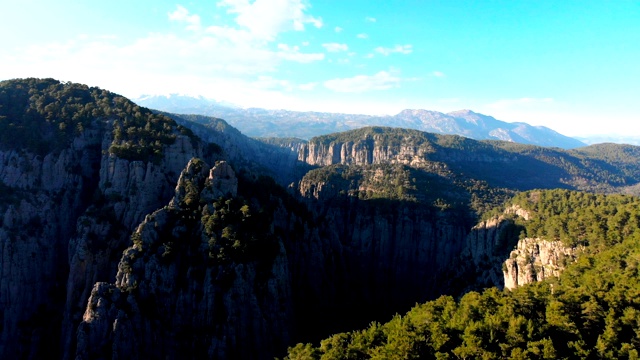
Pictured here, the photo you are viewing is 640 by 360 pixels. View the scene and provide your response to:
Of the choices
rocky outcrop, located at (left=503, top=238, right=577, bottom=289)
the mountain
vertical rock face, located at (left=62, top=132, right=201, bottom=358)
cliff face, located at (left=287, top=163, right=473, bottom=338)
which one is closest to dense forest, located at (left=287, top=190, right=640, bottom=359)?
the mountain

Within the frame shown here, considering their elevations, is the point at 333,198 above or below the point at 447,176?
below

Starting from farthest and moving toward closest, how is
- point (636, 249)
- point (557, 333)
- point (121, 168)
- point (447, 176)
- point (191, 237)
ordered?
point (447, 176), point (121, 168), point (191, 237), point (636, 249), point (557, 333)

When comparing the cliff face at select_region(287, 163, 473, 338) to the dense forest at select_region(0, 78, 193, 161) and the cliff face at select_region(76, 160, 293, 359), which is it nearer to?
the cliff face at select_region(76, 160, 293, 359)

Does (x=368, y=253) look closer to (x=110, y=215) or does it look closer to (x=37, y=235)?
(x=110, y=215)

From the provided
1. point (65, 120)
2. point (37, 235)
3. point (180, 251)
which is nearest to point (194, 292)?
point (180, 251)

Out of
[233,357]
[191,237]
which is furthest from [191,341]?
[191,237]

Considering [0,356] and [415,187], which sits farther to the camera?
[415,187]

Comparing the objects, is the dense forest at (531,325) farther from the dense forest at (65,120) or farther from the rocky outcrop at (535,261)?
the dense forest at (65,120)

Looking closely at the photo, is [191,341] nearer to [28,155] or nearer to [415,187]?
[28,155]
